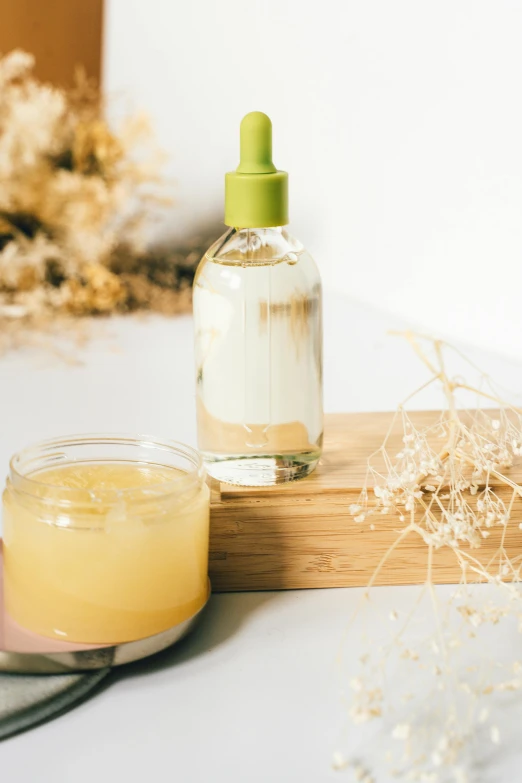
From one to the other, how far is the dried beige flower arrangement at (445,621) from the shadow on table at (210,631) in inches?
3.2

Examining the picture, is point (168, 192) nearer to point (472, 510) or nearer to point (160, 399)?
point (160, 399)

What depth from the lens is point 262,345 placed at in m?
0.74

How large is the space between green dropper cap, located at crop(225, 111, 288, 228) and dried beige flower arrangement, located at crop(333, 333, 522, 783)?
0.15 metres

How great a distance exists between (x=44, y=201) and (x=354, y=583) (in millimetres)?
1318

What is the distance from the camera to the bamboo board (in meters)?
0.73

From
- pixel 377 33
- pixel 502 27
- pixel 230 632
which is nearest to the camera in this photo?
pixel 230 632

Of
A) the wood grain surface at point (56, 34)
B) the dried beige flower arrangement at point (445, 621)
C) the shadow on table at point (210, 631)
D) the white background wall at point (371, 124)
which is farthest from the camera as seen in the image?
the wood grain surface at point (56, 34)

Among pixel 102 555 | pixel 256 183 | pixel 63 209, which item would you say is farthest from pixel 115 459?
pixel 63 209

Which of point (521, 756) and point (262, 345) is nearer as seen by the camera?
point (521, 756)

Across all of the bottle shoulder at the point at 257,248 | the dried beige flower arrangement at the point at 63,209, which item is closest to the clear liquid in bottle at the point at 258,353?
the bottle shoulder at the point at 257,248

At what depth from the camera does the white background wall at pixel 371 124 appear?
1834 mm

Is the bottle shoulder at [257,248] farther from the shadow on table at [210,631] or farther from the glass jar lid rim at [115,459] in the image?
the shadow on table at [210,631]

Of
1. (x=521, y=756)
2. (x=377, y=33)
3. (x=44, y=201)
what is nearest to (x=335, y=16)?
Answer: (x=377, y=33)

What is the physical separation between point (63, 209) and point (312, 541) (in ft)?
4.28
